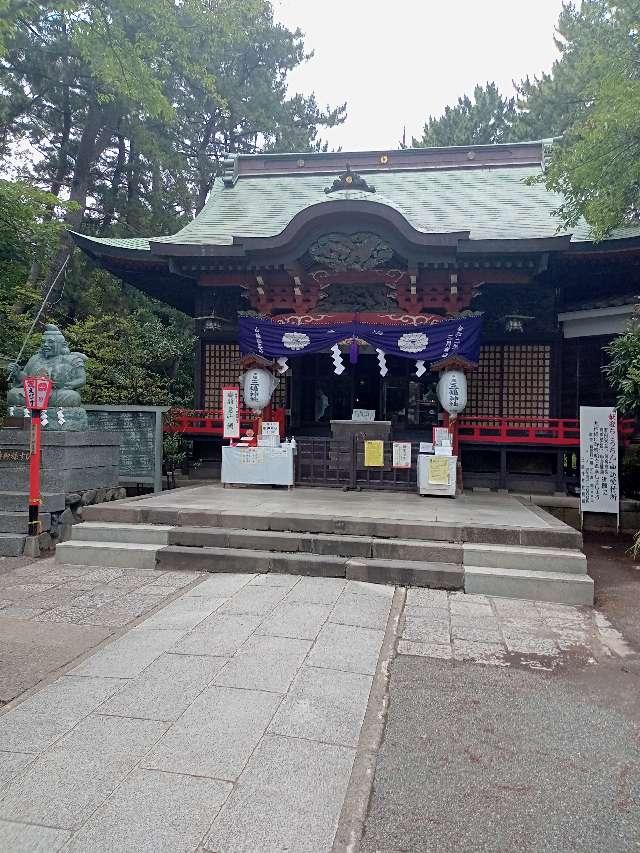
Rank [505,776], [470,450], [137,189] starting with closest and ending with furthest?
[505,776], [470,450], [137,189]

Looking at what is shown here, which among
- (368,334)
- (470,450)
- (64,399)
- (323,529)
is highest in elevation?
(368,334)

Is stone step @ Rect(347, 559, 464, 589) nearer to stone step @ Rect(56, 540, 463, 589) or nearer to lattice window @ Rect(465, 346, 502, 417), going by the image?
stone step @ Rect(56, 540, 463, 589)

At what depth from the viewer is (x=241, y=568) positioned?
6.05m

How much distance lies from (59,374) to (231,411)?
316 cm

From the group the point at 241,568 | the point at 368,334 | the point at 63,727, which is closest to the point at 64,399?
the point at 241,568

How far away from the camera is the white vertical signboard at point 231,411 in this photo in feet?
34.6

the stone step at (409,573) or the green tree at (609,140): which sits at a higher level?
the green tree at (609,140)

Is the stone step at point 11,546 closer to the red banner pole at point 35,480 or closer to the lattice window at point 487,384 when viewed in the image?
the red banner pole at point 35,480

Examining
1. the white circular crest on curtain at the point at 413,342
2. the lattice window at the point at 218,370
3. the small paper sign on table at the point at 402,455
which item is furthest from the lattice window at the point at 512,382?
the lattice window at the point at 218,370

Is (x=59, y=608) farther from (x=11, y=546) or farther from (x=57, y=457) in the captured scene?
(x=57, y=457)

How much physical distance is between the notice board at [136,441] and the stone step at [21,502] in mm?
1919

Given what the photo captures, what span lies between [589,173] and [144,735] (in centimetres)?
874

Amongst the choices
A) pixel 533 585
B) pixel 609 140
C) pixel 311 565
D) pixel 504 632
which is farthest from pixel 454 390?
pixel 504 632

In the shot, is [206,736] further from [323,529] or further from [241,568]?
[323,529]
